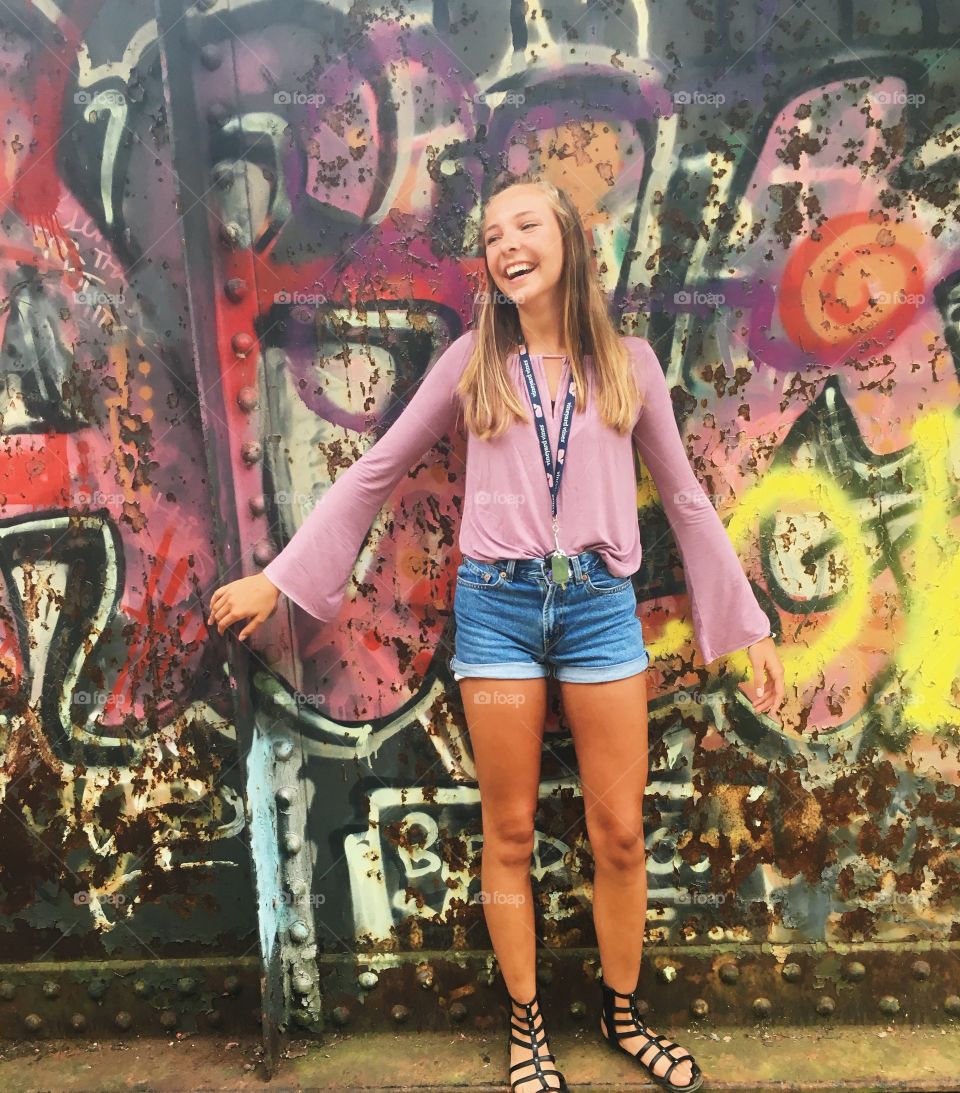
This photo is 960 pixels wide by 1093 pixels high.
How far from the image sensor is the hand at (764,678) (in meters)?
2.20

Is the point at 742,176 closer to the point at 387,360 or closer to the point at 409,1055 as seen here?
the point at 387,360

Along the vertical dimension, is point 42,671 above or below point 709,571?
below

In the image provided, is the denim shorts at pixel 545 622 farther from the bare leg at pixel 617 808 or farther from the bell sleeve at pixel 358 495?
the bell sleeve at pixel 358 495

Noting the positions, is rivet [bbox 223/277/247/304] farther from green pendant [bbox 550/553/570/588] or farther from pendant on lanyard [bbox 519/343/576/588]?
green pendant [bbox 550/553/570/588]

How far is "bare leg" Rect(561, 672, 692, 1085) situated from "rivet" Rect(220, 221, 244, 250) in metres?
1.41

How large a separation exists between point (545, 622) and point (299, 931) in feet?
3.84

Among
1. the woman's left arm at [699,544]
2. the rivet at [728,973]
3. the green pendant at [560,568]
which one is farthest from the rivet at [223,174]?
the rivet at [728,973]

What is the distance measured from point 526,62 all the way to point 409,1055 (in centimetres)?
265

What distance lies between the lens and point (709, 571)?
215 cm

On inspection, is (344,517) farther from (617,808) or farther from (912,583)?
(912,583)

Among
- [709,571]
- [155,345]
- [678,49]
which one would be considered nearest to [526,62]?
[678,49]

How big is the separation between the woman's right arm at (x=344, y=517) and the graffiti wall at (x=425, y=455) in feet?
0.40

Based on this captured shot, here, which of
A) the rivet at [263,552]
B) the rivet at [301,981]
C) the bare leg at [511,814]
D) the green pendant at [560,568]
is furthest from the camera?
the rivet at [301,981]

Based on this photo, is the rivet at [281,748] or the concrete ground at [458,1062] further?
the rivet at [281,748]
